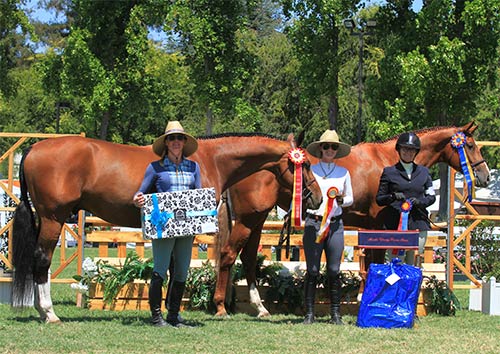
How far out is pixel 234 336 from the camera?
283 inches

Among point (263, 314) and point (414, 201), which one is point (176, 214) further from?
point (414, 201)

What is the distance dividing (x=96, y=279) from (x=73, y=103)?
2852 centimetres

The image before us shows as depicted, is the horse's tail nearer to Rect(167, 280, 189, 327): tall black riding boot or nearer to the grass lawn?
the grass lawn

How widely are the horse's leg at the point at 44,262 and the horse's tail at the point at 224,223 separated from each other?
192cm

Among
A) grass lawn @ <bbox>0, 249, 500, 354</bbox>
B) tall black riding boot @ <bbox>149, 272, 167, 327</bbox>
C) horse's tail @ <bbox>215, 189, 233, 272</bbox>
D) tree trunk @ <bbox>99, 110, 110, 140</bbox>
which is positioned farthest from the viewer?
tree trunk @ <bbox>99, 110, 110, 140</bbox>

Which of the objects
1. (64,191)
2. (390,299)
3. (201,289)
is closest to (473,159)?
(390,299)

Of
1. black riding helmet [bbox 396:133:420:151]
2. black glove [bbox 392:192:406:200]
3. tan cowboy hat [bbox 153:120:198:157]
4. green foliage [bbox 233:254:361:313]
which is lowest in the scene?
green foliage [bbox 233:254:361:313]

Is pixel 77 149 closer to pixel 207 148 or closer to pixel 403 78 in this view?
pixel 207 148

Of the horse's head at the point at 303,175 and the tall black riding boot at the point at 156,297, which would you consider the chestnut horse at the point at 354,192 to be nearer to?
the horse's head at the point at 303,175

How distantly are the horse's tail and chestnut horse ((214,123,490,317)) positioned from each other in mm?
46

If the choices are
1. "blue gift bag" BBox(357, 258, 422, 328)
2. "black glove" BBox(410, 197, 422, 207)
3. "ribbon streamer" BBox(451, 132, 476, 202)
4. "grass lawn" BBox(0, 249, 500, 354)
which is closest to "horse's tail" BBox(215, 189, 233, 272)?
"grass lawn" BBox(0, 249, 500, 354)

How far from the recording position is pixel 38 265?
796 cm

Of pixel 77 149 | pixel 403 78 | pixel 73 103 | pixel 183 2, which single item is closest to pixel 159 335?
pixel 77 149

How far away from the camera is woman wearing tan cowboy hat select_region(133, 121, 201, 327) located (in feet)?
24.7
